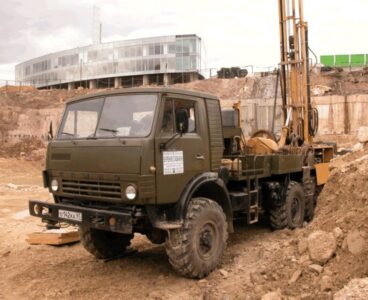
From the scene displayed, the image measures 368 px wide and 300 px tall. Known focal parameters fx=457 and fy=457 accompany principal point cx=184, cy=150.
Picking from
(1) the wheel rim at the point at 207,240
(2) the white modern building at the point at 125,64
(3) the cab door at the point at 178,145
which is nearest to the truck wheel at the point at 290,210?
(1) the wheel rim at the point at 207,240

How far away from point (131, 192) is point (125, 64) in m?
53.5

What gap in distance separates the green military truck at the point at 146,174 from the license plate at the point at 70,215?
0.04ft

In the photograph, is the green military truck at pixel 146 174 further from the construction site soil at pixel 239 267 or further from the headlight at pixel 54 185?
the construction site soil at pixel 239 267

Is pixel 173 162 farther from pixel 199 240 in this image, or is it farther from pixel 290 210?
pixel 290 210

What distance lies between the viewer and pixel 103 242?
6934mm

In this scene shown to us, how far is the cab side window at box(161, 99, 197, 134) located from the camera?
5688 millimetres

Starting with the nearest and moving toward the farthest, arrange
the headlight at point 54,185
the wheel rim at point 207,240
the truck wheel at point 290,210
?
the wheel rim at point 207,240 → the headlight at point 54,185 → the truck wheel at point 290,210

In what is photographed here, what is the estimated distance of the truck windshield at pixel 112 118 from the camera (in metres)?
5.62

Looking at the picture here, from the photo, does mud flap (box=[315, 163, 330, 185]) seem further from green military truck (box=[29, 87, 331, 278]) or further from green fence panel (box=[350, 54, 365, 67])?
green fence panel (box=[350, 54, 365, 67])

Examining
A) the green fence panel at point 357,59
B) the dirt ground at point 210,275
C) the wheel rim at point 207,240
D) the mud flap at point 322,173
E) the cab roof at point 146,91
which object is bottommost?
the dirt ground at point 210,275

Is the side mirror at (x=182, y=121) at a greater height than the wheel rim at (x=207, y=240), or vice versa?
the side mirror at (x=182, y=121)

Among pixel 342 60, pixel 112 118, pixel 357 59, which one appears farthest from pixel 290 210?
pixel 342 60

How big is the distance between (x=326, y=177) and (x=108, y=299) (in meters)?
6.79

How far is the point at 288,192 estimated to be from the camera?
8.80 meters
